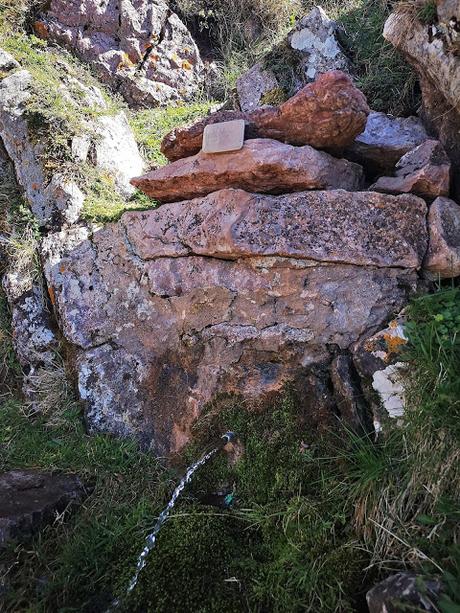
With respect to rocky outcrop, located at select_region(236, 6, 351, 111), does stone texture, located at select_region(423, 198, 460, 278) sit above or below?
below

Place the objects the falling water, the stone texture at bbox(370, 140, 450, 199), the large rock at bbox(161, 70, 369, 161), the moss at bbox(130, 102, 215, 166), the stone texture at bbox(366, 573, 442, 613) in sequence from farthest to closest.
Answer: the moss at bbox(130, 102, 215, 166) < the large rock at bbox(161, 70, 369, 161) < the stone texture at bbox(370, 140, 450, 199) < the falling water < the stone texture at bbox(366, 573, 442, 613)

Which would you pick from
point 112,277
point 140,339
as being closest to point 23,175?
point 112,277

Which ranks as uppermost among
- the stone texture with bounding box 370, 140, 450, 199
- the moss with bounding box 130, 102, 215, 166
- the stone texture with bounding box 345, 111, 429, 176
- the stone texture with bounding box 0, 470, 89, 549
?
the moss with bounding box 130, 102, 215, 166

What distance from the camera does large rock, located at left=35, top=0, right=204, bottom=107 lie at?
5.70 metres

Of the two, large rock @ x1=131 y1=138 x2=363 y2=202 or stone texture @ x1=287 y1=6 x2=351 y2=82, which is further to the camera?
stone texture @ x1=287 y1=6 x2=351 y2=82

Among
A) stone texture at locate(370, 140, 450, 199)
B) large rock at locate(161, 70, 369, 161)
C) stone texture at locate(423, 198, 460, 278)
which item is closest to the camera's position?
stone texture at locate(423, 198, 460, 278)

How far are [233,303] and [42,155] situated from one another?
2.31 m

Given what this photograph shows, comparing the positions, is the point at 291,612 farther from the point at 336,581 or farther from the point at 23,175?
the point at 23,175

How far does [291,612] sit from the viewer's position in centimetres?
199

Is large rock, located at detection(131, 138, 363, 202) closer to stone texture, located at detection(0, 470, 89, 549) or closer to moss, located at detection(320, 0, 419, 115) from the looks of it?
moss, located at detection(320, 0, 419, 115)

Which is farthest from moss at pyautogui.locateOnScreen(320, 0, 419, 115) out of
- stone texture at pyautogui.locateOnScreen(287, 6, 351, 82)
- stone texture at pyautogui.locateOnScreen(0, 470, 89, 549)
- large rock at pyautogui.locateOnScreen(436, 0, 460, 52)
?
stone texture at pyautogui.locateOnScreen(0, 470, 89, 549)

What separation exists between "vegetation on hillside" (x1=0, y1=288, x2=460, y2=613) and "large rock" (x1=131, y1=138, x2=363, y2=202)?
102 cm

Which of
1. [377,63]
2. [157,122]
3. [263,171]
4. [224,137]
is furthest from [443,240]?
[157,122]

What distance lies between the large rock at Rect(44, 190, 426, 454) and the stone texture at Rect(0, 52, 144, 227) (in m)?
0.90
